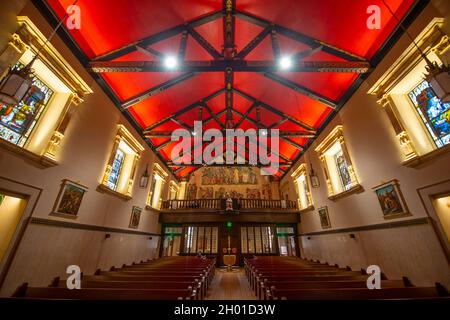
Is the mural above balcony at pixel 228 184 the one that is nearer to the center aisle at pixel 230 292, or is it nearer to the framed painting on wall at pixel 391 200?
the center aisle at pixel 230 292

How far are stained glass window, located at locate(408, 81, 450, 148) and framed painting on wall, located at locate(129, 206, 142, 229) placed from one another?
9.44 m

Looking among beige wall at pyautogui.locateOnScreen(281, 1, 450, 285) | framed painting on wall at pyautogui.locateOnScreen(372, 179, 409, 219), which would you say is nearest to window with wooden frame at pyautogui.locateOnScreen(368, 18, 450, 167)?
beige wall at pyautogui.locateOnScreen(281, 1, 450, 285)

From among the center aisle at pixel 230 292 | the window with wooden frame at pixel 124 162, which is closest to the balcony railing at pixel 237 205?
the window with wooden frame at pixel 124 162

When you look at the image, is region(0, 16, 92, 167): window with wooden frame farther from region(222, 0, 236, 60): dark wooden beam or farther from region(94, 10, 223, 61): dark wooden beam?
region(222, 0, 236, 60): dark wooden beam

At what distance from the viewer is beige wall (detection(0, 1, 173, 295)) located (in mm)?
3226

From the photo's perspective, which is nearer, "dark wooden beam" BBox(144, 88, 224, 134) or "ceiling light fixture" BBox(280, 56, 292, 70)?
"ceiling light fixture" BBox(280, 56, 292, 70)

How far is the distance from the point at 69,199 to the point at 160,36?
16.5ft

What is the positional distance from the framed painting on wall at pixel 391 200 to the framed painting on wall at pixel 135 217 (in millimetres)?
8545

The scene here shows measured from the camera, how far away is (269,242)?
11.0 metres

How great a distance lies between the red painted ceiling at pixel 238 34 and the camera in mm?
4180

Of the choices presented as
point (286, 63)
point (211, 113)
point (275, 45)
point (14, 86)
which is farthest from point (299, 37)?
point (14, 86)
